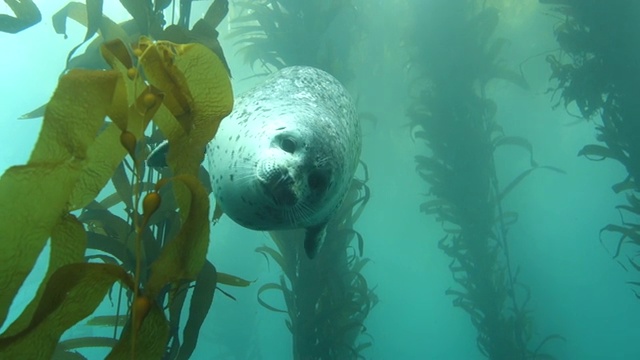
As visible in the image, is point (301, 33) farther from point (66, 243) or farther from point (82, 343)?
point (66, 243)

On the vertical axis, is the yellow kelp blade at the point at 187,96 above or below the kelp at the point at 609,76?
below

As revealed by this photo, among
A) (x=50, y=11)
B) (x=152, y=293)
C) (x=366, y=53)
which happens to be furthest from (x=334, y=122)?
(x=50, y=11)

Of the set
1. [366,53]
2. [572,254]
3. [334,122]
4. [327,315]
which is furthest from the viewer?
[572,254]

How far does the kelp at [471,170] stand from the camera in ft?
20.4

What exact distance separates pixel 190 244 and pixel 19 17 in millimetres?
1937

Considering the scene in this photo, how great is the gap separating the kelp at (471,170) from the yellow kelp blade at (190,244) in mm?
5505

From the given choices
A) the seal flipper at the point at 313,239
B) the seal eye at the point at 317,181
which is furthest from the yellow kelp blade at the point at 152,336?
the seal flipper at the point at 313,239

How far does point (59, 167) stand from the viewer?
1.14 meters

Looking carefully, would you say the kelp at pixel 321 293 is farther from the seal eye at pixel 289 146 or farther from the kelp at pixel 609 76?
the kelp at pixel 609 76

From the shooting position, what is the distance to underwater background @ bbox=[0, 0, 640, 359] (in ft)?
15.7

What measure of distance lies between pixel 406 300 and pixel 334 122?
62.5 metres

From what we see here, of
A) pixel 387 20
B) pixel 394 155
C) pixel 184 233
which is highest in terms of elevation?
pixel 394 155

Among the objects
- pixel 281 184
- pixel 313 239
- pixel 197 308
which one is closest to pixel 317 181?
pixel 281 184

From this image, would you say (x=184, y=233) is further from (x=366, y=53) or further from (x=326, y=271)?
(x=366, y=53)
